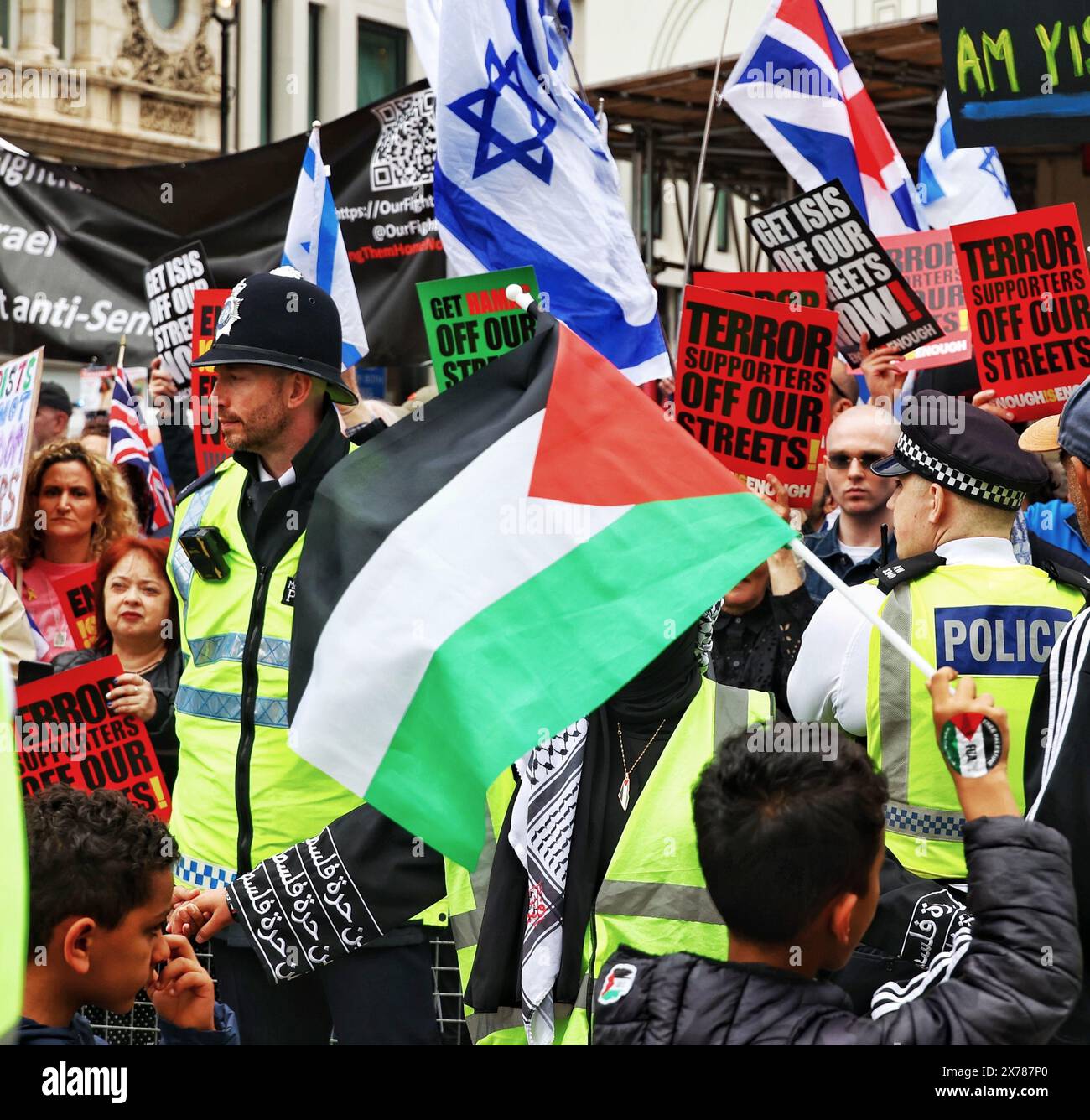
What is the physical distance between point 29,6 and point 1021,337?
82.8ft

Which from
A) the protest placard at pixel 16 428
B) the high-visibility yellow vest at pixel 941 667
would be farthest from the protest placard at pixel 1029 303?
the protest placard at pixel 16 428

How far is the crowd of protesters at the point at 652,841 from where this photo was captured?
8.91 ft

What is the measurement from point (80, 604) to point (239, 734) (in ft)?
7.37

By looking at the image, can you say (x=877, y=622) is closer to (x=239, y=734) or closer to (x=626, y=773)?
(x=626, y=773)

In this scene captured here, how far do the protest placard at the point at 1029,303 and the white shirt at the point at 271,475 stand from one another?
9.25 feet

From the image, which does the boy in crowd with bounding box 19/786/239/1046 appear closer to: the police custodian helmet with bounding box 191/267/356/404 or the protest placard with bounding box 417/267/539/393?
the police custodian helmet with bounding box 191/267/356/404

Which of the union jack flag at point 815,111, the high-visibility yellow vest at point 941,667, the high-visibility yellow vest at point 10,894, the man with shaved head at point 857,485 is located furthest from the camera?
the union jack flag at point 815,111

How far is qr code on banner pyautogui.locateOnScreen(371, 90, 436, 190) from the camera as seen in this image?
10125mm

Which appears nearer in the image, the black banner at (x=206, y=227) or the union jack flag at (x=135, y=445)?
the union jack flag at (x=135, y=445)

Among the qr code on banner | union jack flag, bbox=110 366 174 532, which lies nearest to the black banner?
the qr code on banner

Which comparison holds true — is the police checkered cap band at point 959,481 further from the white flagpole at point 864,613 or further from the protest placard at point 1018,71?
the protest placard at point 1018,71

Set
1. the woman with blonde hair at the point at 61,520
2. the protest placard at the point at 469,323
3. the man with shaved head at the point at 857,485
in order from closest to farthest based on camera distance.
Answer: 1. the protest placard at the point at 469,323
2. the man with shaved head at the point at 857,485
3. the woman with blonde hair at the point at 61,520

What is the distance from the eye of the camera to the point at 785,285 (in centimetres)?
632
